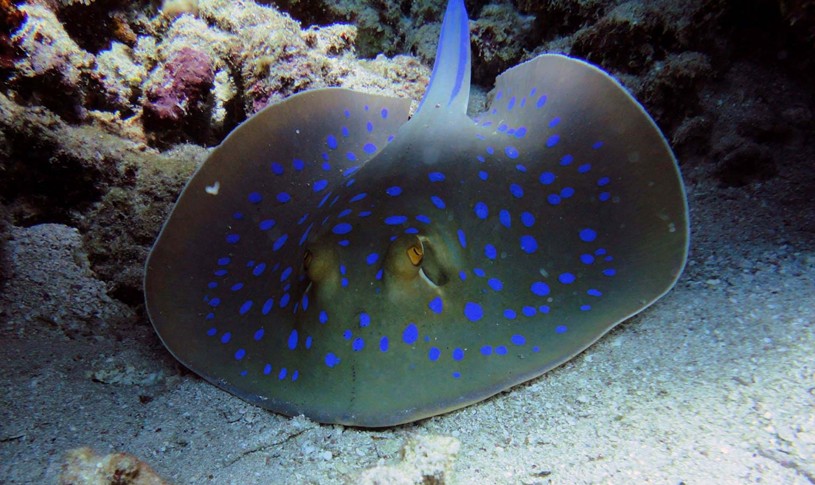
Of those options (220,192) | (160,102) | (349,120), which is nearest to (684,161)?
(349,120)

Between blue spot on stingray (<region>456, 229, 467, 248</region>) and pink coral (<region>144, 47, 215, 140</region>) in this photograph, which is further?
pink coral (<region>144, 47, 215, 140</region>)

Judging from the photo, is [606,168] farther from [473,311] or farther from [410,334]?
[410,334]

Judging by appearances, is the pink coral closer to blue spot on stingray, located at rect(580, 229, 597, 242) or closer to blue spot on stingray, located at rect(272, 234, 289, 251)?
blue spot on stingray, located at rect(272, 234, 289, 251)

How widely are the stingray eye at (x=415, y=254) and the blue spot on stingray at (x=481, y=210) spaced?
2.27 feet

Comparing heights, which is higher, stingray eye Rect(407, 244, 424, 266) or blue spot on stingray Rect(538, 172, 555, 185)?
blue spot on stingray Rect(538, 172, 555, 185)

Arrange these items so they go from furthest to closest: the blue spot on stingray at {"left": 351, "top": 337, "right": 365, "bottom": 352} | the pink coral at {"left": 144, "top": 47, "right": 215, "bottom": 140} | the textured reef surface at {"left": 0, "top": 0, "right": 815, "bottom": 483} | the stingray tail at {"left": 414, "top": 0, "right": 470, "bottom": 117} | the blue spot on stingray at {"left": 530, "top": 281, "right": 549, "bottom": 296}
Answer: the pink coral at {"left": 144, "top": 47, "right": 215, "bottom": 140} → the stingray tail at {"left": 414, "top": 0, "right": 470, "bottom": 117} → the blue spot on stingray at {"left": 530, "top": 281, "right": 549, "bottom": 296} → the blue spot on stingray at {"left": 351, "top": 337, "right": 365, "bottom": 352} → the textured reef surface at {"left": 0, "top": 0, "right": 815, "bottom": 483}

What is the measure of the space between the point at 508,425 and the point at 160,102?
4620 millimetres

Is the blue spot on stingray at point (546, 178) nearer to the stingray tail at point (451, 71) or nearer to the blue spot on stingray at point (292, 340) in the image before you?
the stingray tail at point (451, 71)

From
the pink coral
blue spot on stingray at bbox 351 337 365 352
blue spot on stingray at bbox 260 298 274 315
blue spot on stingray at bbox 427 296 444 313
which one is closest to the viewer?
blue spot on stingray at bbox 351 337 365 352

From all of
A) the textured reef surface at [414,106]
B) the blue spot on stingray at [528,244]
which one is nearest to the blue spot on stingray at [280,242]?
the textured reef surface at [414,106]

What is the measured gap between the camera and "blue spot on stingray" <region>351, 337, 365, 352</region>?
7.74 feet

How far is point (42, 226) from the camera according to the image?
4172mm

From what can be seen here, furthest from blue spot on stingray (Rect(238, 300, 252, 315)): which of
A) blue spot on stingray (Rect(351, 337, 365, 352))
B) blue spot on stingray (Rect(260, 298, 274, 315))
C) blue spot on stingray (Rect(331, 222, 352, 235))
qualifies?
blue spot on stingray (Rect(351, 337, 365, 352))

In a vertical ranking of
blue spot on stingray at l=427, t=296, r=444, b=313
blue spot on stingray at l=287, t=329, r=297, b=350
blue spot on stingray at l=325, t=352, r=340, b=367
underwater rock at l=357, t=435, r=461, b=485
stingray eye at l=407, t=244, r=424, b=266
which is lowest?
underwater rock at l=357, t=435, r=461, b=485
